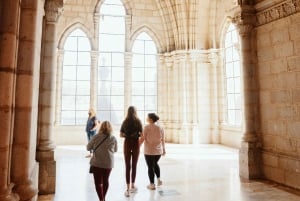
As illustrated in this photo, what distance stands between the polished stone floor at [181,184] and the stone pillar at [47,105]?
29 cm

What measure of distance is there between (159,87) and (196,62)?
1786mm

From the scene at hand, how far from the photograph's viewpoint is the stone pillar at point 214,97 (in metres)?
9.86

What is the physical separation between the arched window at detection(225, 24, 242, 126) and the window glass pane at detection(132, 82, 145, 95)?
3265 millimetres

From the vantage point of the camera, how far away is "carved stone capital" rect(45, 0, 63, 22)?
4.22 m

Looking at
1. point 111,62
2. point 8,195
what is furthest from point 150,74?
point 8,195

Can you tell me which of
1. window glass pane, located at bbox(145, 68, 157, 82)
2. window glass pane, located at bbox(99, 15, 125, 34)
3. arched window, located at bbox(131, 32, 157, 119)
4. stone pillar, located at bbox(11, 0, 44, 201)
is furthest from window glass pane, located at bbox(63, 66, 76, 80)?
stone pillar, located at bbox(11, 0, 44, 201)

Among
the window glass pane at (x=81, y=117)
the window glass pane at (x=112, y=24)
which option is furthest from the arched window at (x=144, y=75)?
the window glass pane at (x=81, y=117)

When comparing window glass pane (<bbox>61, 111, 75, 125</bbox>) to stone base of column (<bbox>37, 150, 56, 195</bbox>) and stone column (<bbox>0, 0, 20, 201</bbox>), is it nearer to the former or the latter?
stone base of column (<bbox>37, 150, 56, 195</bbox>)

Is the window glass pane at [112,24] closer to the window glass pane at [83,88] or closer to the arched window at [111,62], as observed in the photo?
the arched window at [111,62]

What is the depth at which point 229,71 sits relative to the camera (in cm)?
959

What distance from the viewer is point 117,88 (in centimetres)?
1033

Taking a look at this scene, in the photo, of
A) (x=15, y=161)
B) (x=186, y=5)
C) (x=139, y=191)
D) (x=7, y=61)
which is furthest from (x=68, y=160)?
(x=186, y=5)

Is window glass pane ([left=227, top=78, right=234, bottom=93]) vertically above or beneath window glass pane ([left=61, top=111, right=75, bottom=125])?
above

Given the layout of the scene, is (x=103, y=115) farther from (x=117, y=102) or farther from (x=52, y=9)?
(x=52, y=9)
